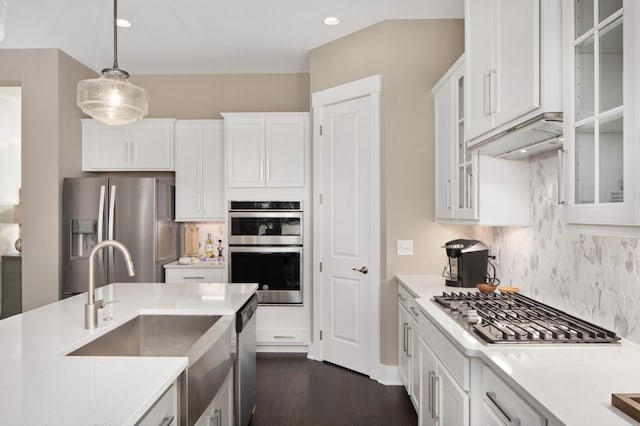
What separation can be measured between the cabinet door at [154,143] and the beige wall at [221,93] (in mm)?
449

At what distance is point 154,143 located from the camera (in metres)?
4.37

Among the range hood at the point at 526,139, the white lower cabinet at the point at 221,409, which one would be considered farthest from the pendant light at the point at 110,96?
the range hood at the point at 526,139

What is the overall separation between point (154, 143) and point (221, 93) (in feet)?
3.23

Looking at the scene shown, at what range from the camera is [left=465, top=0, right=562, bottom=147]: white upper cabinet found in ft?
5.04

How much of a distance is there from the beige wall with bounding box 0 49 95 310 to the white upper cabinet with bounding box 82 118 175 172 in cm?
35

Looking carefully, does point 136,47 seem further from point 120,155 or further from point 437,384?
point 437,384

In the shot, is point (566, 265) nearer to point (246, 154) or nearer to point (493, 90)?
point (493, 90)

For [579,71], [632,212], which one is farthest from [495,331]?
[579,71]

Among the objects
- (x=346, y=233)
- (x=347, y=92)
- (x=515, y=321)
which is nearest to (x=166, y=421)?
(x=515, y=321)

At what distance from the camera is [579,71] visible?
1.41 metres

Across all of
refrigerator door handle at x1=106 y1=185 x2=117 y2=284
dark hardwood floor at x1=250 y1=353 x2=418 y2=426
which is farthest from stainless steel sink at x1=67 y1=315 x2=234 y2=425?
refrigerator door handle at x1=106 y1=185 x2=117 y2=284

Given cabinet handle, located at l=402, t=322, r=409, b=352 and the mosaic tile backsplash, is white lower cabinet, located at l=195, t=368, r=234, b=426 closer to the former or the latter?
cabinet handle, located at l=402, t=322, r=409, b=352

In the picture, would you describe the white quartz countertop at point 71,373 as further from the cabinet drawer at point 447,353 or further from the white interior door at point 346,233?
the white interior door at point 346,233

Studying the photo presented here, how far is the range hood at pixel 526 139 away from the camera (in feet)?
5.23
